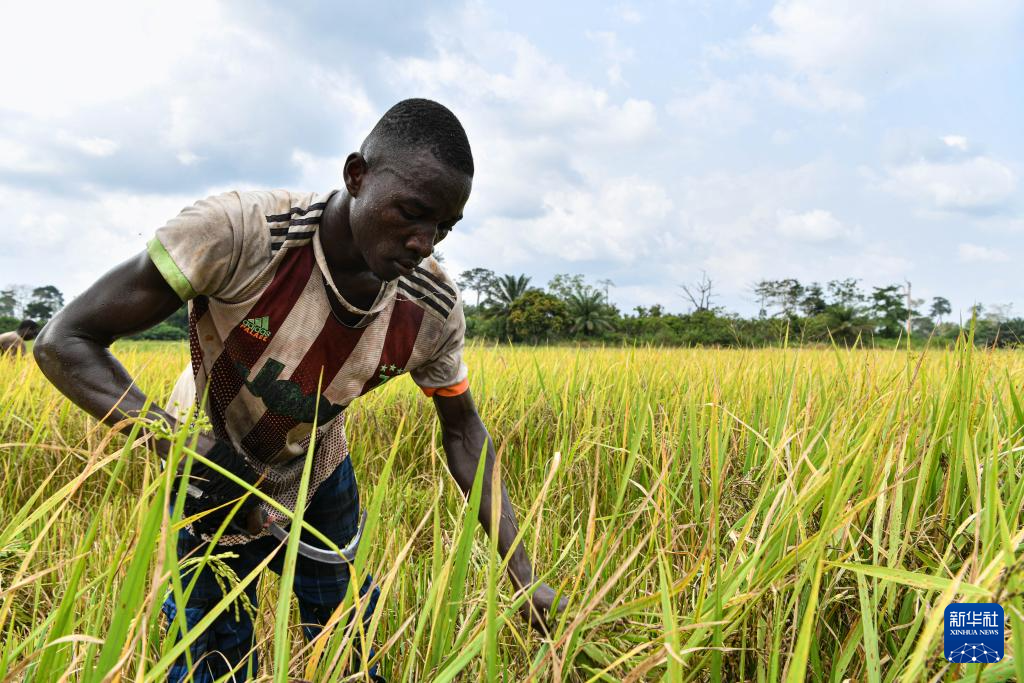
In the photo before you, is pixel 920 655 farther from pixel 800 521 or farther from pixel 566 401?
pixel 566 401

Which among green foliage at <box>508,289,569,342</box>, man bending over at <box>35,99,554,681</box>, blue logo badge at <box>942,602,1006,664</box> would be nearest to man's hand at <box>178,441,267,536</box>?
man bending over at <box>35,99,554,681</box>

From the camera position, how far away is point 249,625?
188cm

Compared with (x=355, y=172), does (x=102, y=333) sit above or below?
below

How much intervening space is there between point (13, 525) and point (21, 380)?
278cm

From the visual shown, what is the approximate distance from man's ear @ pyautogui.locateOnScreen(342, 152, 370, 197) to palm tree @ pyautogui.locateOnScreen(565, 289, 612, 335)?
38693 mm

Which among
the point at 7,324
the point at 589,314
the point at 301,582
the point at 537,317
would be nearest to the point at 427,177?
the point at 301,582

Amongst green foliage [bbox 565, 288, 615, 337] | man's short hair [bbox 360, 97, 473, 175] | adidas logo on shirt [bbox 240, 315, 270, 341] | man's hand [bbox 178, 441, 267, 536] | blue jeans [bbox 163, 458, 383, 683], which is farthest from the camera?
green foliage [bbox 565, 288, 615, 337]

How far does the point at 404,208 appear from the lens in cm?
132

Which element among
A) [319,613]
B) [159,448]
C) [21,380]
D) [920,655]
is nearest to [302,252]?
[159,448]

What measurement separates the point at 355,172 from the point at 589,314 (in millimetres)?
40605

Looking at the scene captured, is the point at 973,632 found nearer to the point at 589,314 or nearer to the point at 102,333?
the point at 102,333

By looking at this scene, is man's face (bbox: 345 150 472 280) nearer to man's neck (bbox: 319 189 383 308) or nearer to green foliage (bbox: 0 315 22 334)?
man's neck (bbox: 319 189 383 308)

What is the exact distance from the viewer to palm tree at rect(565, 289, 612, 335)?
134 ft

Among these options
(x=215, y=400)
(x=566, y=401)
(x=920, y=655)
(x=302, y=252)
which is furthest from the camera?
(x=566, y=401)
